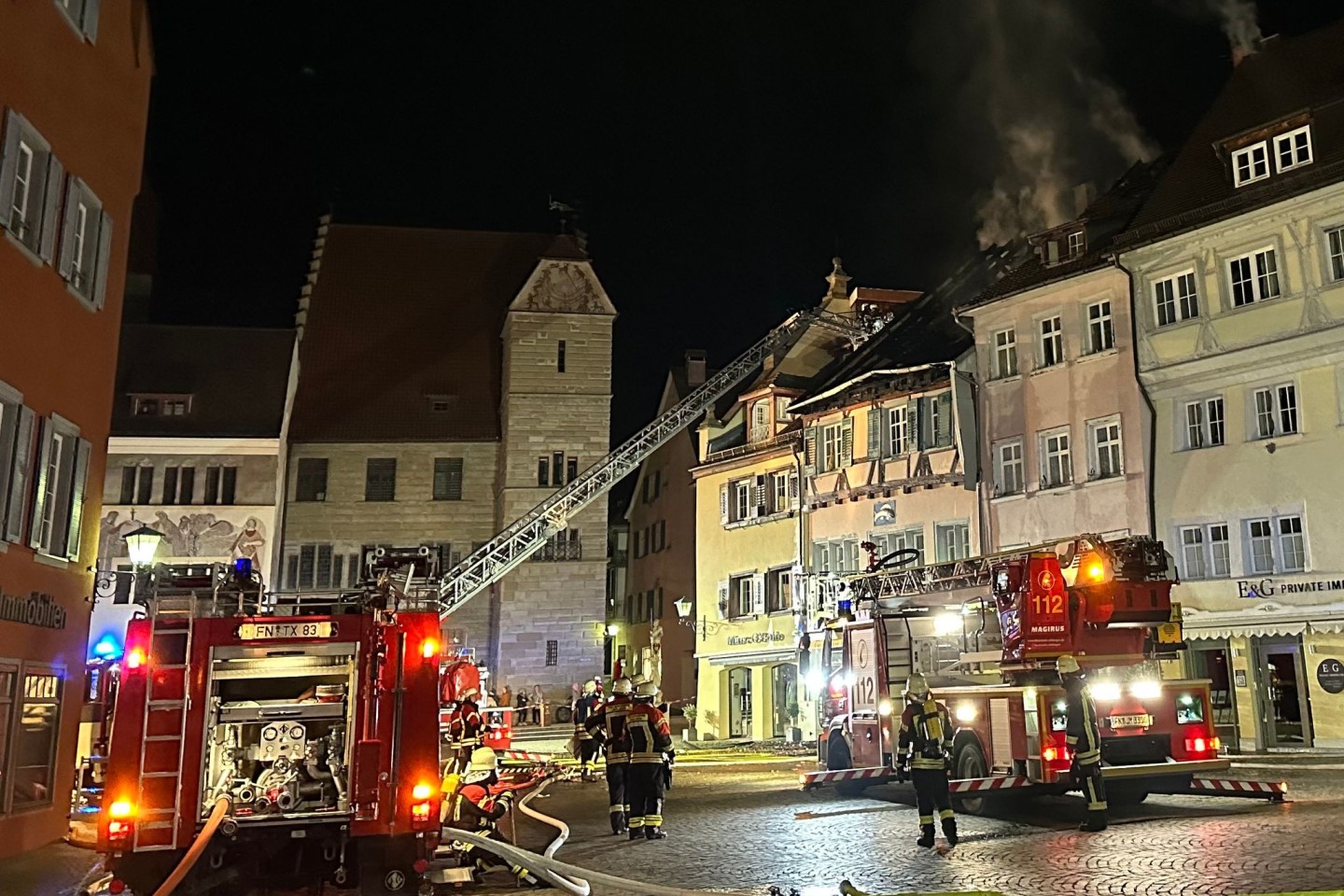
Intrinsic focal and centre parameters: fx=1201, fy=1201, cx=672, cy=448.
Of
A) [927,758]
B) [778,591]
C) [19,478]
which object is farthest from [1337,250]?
[19,478]

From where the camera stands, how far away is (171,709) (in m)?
9.41

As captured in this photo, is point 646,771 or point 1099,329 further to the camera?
point 1099,329

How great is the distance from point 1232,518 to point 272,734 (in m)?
20.3

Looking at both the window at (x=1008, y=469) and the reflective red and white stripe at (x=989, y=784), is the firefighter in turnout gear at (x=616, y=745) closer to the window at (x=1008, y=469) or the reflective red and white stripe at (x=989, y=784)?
the reflective red and white stripe at (x=989, y=784)

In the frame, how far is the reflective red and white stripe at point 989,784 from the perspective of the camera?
14.0 metres

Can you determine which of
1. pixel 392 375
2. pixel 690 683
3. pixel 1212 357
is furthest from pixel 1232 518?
pixel 392 375

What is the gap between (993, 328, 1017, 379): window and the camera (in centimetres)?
2925

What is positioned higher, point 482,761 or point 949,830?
point 482,761

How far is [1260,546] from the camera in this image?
23656mm

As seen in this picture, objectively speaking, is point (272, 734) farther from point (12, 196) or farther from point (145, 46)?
point (145, 46)

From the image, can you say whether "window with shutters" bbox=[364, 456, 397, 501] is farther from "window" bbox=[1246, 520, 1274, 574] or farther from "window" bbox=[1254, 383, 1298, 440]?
"window" bbox=[1254, 383, 1298, 440]

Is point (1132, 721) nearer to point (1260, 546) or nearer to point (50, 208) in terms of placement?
point (1260, 546)

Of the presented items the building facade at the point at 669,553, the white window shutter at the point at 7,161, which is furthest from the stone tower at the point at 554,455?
the white window shutter at the point at 7,161

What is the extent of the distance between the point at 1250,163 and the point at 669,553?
26.8m
